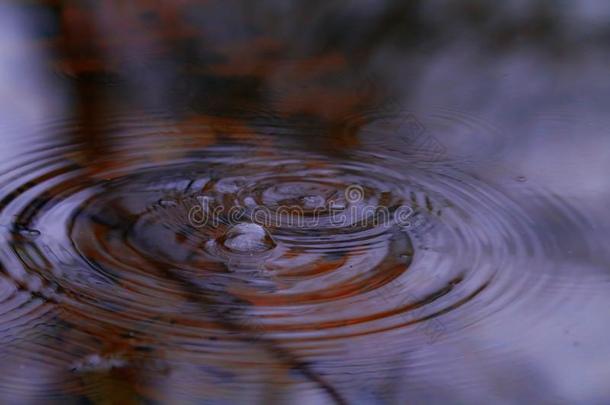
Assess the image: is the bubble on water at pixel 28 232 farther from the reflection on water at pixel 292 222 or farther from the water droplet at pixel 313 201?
the water droplet at pixel 313 201

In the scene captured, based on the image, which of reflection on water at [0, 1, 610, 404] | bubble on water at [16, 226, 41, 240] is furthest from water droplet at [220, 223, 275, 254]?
bubble on water at [16, 226, 41, 240]

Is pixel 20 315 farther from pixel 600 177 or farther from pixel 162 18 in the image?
pixel 162 18

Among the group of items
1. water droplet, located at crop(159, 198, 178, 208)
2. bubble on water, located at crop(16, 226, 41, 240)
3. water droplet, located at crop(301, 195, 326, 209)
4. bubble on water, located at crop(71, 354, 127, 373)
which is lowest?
bubble on water, located at crop(71, 354, 127, 373)

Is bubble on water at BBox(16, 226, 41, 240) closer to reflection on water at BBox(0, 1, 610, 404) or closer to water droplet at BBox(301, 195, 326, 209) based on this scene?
reflection on water at BBox(0, 1, 610, 404)

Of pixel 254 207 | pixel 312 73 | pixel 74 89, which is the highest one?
pixel 312 73

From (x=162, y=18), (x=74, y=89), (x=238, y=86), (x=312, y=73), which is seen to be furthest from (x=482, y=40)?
(x=74, y=89)

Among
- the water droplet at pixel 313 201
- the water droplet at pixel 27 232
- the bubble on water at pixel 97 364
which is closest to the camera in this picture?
the bubble on water at pixel 97 364

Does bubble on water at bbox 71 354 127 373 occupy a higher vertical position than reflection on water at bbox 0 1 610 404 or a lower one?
lower

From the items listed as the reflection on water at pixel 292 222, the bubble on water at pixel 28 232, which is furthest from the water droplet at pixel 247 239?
the bubble on water at pixel 28 232

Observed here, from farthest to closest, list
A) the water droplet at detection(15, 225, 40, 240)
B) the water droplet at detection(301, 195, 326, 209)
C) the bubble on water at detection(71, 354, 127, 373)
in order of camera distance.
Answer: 1. the water droplet at detection(301, 195, 326, 209)
2. the water droplet at detection(15, 225, 40, 240)
3. the bubble on water at detection(71, 354, 127, 373)
